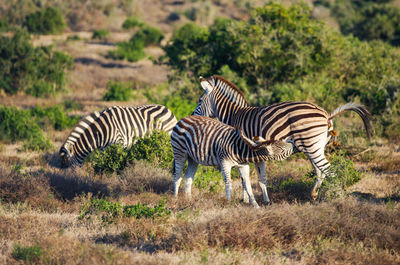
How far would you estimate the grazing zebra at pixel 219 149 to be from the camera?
22.5 ft

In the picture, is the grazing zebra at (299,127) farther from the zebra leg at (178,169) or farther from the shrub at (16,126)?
the shrub at (16,126)

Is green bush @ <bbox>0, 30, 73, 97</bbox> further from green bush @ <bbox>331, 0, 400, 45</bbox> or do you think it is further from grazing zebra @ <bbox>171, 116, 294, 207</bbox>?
green bush @ <bbox>331, 0, 400, 45</bbox>

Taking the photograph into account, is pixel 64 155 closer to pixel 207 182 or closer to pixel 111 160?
pixel 111 160

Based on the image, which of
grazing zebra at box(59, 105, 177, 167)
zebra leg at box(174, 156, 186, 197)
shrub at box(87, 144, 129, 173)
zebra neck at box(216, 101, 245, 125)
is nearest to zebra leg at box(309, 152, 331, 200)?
zebra neck at box(216, 101, 245, 125)

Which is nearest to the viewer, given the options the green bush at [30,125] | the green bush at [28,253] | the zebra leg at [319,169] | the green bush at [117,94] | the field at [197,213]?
the green bush at [28,253]

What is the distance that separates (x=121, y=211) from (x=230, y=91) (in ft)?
10.6

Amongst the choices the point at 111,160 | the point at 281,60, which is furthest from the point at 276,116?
the point at 281,60

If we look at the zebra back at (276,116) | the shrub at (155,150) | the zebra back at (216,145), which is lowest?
the shrub at (155,150)

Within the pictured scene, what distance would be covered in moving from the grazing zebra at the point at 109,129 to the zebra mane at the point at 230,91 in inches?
92.9

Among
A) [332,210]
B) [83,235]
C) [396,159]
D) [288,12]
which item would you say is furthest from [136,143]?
[288,12]

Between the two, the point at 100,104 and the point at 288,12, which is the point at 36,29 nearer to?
the point at 100,104

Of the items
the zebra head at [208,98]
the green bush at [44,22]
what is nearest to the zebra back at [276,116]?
the zebra head at [208,98]

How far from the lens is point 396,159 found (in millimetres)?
10492

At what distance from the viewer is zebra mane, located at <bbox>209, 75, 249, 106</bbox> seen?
Result: 870 centimetres
